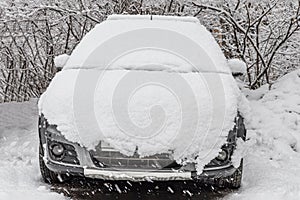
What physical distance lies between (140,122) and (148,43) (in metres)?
1.53

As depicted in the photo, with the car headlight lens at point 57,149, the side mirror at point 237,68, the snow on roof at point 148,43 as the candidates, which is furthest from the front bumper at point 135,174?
the side mirror at point 237,68

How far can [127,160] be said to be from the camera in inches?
171

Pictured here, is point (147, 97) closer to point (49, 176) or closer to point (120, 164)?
point (120, 164)

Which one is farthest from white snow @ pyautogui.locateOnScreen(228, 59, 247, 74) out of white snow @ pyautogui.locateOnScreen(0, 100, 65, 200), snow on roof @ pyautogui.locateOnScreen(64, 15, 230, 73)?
white snow @ pyautogui.locateOnScreen(0, 100, 65, 200)

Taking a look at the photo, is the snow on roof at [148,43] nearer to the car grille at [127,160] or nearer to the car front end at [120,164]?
the car front end at [120,164]

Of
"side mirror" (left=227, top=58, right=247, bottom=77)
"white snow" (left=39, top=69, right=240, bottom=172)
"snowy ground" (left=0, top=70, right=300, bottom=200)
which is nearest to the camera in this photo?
"white snow" (left=39, top=69, right=240, bottom=172)

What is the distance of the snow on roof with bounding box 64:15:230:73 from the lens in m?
5.39

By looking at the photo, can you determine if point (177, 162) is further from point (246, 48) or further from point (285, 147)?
point (246, 48)

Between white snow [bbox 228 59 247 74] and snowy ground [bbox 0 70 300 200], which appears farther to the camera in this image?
white snow [bbox 228 59 247 74]

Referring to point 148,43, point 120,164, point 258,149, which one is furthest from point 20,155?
point 258,149

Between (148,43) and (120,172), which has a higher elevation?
(148,43)

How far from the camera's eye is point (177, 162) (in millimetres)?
4332

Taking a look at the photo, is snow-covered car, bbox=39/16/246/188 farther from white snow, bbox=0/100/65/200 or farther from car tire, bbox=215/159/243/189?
white snow, bbox=0/100/65/200

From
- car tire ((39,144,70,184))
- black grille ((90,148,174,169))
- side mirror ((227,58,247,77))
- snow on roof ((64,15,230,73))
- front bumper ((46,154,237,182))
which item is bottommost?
car tire ((39,144,70,184))
